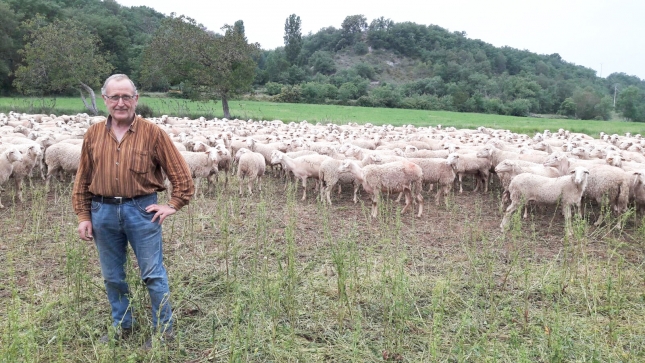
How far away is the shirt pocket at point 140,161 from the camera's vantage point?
3.78 meters

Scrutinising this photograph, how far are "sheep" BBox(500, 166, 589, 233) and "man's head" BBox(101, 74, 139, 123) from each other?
7139 millimetres

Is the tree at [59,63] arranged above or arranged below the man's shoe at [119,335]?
above

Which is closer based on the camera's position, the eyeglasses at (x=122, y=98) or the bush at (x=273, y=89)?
the eyeglasses at (x=122, y=98)

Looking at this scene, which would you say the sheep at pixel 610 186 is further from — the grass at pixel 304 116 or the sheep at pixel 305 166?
the grass at pixel 304 116

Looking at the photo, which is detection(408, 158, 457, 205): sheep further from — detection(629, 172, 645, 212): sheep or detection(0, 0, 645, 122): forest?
detection(0, 0, 645, 122): forest

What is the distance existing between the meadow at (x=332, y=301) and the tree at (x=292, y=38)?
106260mm

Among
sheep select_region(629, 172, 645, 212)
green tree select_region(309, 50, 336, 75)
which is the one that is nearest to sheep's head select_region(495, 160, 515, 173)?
sheep select_region(629, 172, 645, 212)

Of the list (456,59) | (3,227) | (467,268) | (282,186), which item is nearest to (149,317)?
(467,268)

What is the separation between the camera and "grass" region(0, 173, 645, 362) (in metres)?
4.20

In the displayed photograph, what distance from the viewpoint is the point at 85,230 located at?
3.91 metres

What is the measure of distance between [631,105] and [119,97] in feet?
276

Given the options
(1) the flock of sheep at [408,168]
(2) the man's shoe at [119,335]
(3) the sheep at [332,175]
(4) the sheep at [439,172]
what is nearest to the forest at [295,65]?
(1) the flock of sheep at [408,168]

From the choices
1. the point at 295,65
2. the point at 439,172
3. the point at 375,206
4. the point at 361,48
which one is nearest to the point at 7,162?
the point at 375,206

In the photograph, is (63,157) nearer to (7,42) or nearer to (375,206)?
(375,206)
